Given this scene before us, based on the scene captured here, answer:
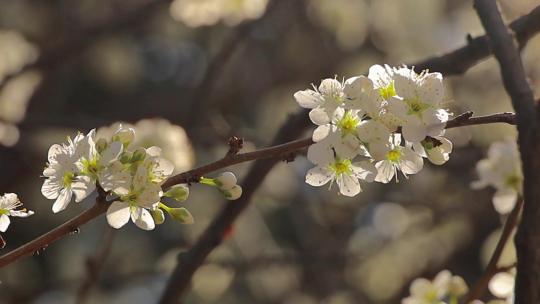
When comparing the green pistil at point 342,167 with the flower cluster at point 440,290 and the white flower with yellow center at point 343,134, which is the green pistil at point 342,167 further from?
the flower cluster at point 440,290

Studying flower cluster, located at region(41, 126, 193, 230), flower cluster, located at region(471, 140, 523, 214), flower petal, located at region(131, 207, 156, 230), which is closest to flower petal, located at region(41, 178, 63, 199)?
flower cluster, located at region(41, 126, 193, 230)

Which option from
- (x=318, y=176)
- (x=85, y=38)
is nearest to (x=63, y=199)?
(x=318, y=176)

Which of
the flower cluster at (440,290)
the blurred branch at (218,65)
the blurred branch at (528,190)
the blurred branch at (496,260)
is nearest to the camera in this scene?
the blurred branch at (528,190)

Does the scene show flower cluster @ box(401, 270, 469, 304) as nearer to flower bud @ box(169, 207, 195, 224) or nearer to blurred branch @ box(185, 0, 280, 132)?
flower bud @ box(169, 207, 195, 224)

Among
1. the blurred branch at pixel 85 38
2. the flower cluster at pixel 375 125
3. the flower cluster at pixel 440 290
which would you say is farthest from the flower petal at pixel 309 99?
the blurred branch at pixel 85 38

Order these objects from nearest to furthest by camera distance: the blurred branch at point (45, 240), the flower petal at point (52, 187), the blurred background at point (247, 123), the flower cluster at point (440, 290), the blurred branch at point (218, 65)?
the blurred branch at point (45, 240) → the flower petal at point (52, 187) → the flower cluster at point (440, 290) → the blurred branch at point (218, 65) → the blurred background at point (247, 123)

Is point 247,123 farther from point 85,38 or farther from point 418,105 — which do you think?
point 418,105

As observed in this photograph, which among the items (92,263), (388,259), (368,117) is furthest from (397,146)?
(388,259)
